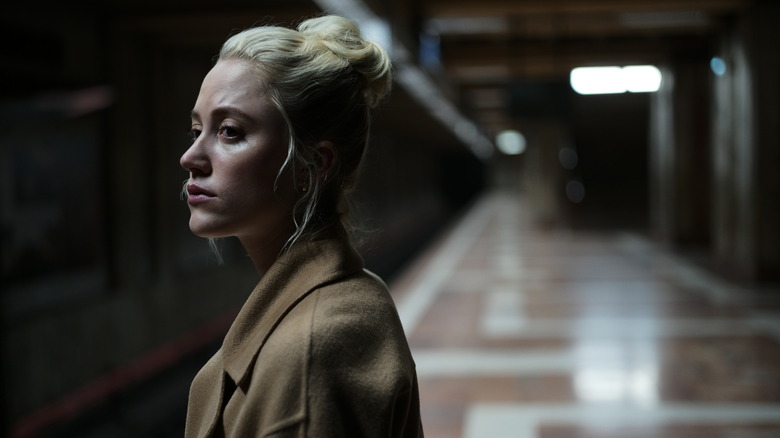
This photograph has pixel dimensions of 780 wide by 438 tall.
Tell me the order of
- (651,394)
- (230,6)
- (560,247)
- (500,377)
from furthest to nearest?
(560,247) < (230,6) < (500,377) < (651,394)

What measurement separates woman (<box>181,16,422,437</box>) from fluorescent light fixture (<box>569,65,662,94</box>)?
17.1 m

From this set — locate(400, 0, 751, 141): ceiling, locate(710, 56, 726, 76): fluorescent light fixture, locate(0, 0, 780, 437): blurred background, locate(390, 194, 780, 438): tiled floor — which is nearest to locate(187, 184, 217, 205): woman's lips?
locate(0, 0, 780, 437): blurred background

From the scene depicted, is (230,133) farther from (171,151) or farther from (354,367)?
(171,151)

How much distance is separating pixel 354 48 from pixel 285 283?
398 millimetres

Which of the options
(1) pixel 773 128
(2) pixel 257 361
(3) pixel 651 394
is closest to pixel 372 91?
(2) pixel 257 361

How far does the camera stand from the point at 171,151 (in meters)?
10.7

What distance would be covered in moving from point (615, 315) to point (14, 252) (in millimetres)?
6252

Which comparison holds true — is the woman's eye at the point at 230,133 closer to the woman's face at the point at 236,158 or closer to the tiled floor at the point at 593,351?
the woman's face at the point at 236,158

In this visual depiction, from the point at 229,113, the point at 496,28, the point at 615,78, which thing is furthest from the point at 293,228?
the point at 615,78

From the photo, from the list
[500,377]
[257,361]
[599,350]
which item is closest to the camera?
[257,361]

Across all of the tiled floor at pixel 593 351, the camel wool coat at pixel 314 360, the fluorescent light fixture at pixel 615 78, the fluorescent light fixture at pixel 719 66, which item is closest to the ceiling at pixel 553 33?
the fluorescent light fixture at pixel 615 78

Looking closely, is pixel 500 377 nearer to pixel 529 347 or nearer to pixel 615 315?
pixel 529 347

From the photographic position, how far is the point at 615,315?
9164mm

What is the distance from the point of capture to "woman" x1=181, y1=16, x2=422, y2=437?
115 centimetres
